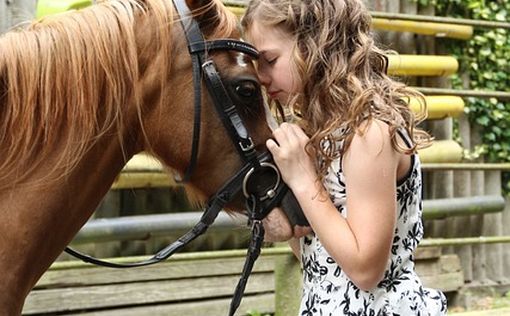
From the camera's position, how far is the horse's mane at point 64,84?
2.11 metres

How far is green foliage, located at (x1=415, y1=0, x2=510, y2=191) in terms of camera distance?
20.2 feet

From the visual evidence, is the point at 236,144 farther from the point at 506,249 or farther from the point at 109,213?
the point at 506,249

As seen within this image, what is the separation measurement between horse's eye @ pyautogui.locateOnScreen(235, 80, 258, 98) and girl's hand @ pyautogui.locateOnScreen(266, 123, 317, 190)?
155 millimetres

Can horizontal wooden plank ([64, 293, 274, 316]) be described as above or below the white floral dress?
below

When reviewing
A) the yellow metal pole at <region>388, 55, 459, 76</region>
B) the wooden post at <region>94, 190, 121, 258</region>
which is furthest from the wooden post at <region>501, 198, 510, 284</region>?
the wooden post at <region>94, 190, 121, 258</region>

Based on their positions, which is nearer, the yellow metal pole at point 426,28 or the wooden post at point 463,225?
the yellow metal pole at point 426,28

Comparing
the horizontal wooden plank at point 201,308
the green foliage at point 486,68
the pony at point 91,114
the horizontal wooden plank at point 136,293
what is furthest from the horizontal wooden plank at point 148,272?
the pony at point 91,114

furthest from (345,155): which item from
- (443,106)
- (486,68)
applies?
(486,68)

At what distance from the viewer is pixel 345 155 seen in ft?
6.79

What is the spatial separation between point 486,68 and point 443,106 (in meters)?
0.84

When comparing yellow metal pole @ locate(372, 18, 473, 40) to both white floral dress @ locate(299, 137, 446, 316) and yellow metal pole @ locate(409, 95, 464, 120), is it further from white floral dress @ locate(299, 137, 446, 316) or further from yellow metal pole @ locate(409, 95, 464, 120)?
white floral dress @ locate(299, 137, 446, 316)

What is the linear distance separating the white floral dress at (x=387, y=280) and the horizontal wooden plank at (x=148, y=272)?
7.73 ft

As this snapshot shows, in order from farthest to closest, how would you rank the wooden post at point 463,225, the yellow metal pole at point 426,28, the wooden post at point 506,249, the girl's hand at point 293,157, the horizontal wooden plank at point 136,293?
1. the wooden post at point 506,249
2. the wooden post at point 463,225
3. the yellow metal pole at point 426,28
4. the horizontal wooden plank at point 136,293
5. the girl's hand at point 293,157

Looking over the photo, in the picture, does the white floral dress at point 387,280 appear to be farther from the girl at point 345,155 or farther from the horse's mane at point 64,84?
the horse's mane at point 64,84
